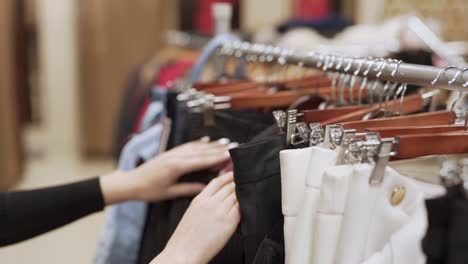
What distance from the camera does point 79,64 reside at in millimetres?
3596

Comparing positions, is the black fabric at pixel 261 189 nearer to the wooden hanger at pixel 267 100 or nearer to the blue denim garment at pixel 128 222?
the wooden hanger at pixel 267 100

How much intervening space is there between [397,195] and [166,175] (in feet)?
1.48

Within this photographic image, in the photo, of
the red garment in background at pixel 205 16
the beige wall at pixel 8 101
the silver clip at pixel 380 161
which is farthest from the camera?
the red garment in background at pixel 205 16

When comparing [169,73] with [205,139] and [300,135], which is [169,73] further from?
[300,135]

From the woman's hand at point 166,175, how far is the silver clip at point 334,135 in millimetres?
285

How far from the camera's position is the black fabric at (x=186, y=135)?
2.82 feet

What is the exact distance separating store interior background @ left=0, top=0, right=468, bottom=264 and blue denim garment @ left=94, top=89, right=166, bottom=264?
5.30 ft

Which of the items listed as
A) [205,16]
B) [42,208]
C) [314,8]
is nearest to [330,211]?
[42,208]

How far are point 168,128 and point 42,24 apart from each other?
3.08 meters

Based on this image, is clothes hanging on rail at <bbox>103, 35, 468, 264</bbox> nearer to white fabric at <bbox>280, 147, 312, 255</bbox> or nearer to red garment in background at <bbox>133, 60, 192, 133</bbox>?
white fabric at <bbox>280, 147, 312, 255</bbox>

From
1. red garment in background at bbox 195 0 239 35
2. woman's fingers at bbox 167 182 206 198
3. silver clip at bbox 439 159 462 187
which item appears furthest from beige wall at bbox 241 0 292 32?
silver clip at bbox 439 159 462 187

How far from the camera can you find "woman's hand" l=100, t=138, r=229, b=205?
86cm

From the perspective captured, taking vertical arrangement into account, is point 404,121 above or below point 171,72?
above

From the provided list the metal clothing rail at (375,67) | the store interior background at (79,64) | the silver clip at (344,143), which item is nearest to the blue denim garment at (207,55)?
the metal clothing rail at (375,67)
